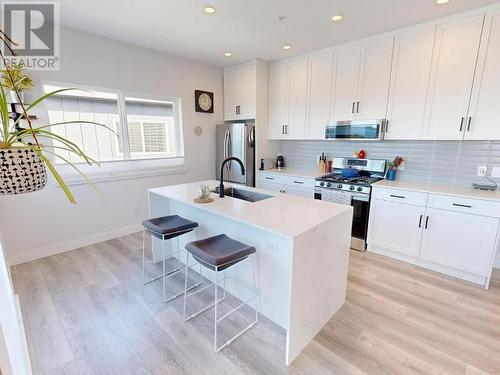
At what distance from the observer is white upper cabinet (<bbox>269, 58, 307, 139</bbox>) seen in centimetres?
391

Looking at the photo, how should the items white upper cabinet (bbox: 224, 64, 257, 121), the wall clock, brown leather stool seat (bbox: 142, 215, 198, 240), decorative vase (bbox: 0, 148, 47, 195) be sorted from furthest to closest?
1. the wall clock
2. white upper cabinet (bbox: 224, 64, 257, 121)
3. brown leather stool seat (bbox: 142, 215, 198, 240)
4. decorative vase (bbox: 0, 148, 47, 195)

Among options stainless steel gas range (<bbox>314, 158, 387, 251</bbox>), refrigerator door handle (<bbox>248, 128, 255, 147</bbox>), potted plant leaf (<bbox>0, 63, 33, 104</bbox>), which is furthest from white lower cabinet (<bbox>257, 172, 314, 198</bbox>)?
potted plant leaf (<bbox>0, 63, 33, 104</bbox>)

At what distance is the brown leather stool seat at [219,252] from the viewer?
169 cm

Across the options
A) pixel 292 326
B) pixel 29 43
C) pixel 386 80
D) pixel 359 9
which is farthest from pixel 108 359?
pixel 386 80

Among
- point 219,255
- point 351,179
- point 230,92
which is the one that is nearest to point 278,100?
point 230,92

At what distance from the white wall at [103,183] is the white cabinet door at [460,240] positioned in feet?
11.4

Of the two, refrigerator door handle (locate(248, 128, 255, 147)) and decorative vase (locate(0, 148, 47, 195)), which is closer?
decorative vase (locate(0, 148, 47, 195))

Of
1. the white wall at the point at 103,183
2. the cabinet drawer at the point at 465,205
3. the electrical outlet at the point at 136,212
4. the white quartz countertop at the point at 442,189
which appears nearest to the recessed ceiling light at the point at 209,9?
the white wall at the point at 103,183

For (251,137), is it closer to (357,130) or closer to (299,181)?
(299,181)

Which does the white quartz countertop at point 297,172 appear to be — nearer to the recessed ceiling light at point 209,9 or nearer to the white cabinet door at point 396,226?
the white cabinet door at point 396,226

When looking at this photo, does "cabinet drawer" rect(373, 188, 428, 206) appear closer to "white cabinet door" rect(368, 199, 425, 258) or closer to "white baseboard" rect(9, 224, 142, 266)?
"white cabinet door" rect(368, 199, 425, 258)

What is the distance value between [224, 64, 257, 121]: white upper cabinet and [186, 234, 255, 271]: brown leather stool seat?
9.08 ft

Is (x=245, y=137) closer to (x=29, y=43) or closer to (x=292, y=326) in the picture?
(x=29, y=43)

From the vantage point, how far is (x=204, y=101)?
4355 mm
